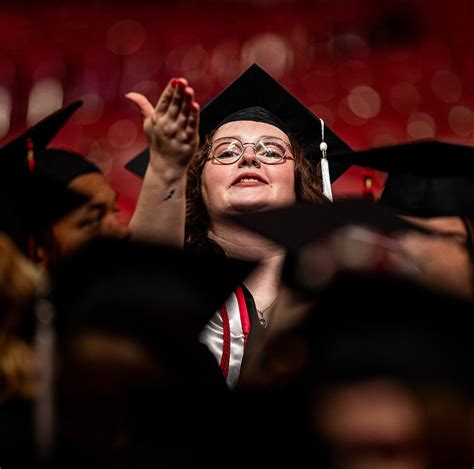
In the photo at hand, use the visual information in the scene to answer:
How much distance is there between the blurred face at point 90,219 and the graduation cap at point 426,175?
464 mm

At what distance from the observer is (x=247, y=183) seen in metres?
1.58

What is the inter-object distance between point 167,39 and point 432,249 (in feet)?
A: 19.8

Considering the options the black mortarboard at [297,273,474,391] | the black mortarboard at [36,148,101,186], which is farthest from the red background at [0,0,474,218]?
the black mortarboard at [297,273,474,391]

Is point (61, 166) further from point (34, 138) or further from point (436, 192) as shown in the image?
point (436, 192)

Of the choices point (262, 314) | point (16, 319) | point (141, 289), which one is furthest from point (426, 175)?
point (16, 319)

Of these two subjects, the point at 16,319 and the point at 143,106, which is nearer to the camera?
the point at 16,319

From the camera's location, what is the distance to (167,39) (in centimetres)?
678

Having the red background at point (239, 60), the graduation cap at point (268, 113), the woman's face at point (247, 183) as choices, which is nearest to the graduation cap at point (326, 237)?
the woman's face at point (247, 183)

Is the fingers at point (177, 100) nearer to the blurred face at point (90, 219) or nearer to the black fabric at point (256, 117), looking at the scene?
the blurred face at point (90, 219)

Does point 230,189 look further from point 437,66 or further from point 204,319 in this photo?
point 437,66

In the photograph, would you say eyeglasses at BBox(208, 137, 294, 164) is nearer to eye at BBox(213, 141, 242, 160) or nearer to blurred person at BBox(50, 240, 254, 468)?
eye at BBox(213, 141, 242, 160)

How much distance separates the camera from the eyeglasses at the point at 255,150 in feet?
5.35

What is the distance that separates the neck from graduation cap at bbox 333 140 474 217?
262 millimetres

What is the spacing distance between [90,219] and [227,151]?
1.36 ft
